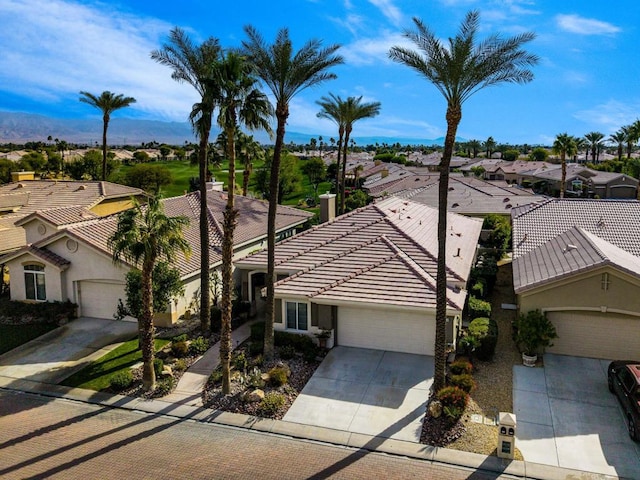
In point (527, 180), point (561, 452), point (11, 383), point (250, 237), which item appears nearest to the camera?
point (561, 452)

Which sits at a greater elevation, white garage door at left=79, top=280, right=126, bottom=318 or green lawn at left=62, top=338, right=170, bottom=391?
white garage door at left=79, top=280, right=126, bottom=318

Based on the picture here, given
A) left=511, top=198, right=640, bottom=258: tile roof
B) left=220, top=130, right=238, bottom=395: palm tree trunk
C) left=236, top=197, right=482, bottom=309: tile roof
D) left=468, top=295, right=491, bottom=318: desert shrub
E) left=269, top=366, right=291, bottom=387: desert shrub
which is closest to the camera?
left=220, top=130, right=238, bottom=395: palm tree trunk

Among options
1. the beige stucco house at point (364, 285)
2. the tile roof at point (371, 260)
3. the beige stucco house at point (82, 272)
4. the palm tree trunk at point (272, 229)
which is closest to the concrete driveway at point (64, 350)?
the beige stucco house at point (82, 272)

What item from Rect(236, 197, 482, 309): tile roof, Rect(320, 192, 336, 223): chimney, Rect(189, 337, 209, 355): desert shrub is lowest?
Rect(189, 337, 209, 355): desert shrub


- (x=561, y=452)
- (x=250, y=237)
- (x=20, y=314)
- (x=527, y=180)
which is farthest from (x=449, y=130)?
(x=527, y=180)

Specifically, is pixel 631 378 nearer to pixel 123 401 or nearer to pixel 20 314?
pixel 123 401

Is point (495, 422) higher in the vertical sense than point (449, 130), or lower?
lower

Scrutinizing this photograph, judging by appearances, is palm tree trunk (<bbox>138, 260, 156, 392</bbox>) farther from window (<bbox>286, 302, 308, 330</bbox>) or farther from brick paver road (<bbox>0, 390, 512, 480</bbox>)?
window (<bbox>286, 302, 308, 330</bbox>)

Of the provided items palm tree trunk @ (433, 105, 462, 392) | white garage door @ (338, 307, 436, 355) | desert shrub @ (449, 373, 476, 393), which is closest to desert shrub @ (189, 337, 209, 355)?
white garage door @ (338, 307, 436, 355)
